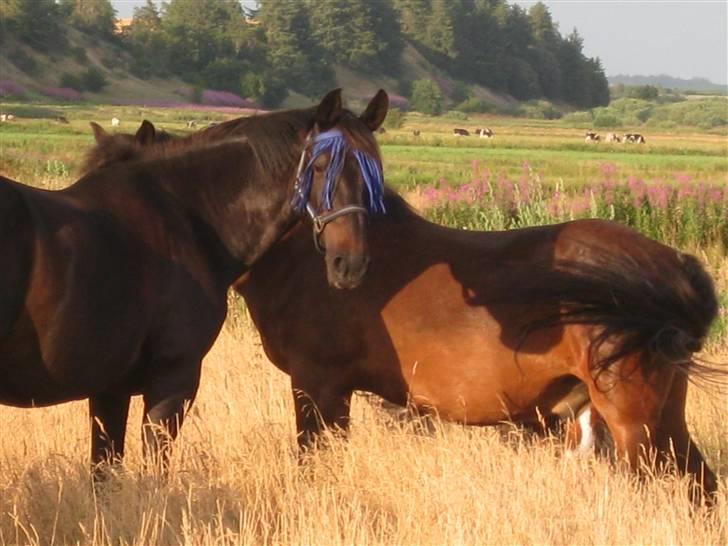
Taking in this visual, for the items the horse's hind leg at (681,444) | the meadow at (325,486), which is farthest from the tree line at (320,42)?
the horse's hind leg at (681,444)

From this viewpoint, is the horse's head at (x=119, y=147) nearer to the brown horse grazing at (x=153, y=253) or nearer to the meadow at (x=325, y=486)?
the brown horse grazing at (x=153, y=253)

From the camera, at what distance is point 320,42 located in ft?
278

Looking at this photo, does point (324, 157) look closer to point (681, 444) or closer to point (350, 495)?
point (350, 495)

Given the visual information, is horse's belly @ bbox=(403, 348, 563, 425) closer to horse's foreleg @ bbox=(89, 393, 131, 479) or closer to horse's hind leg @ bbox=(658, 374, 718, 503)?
horse's hind leg @ bbox=(658, 374, 718, 503)

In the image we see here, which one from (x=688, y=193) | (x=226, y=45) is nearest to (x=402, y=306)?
(x=688, y=193)

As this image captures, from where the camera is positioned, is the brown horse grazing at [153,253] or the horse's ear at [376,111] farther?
the horse's ear at [376,111]

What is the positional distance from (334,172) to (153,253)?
0.82 metres

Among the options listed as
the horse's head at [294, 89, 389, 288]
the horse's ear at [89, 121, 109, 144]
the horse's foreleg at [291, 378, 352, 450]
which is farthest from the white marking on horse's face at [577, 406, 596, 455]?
the horse's ear at [89, 121, 109, 144]

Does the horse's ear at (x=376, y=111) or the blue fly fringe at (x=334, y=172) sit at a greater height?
the horse's ear at (x=376, y=111)

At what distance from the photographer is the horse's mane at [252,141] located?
518cm

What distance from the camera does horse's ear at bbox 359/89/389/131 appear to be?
5199 millimetres

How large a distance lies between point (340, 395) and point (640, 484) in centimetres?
138

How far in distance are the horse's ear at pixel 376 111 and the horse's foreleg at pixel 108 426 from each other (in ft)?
5.17

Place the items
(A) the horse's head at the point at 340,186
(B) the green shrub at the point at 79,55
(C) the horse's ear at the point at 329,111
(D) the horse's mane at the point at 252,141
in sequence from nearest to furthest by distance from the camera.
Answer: (A) the horse's head at the point at 340,186 → (C) the horse's ear at the point at 329,111 → (D) the horse's mane at the point at 252,141 → (B) the green shrub at the point at 79,55
